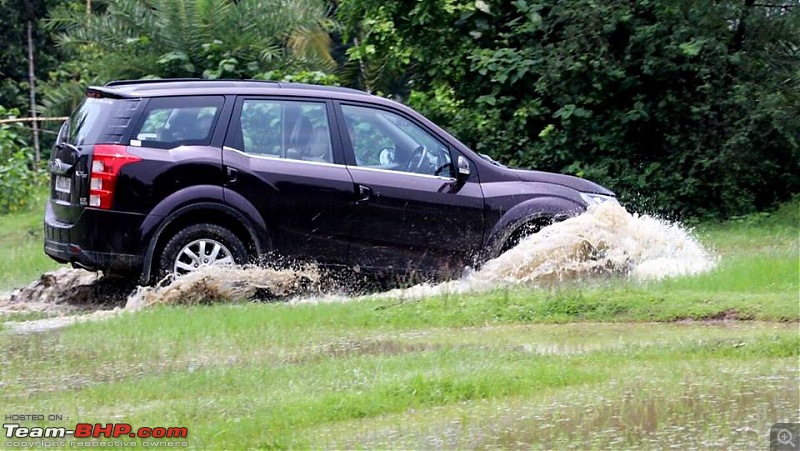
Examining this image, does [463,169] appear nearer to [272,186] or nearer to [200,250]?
[272,186]

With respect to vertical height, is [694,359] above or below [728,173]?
below

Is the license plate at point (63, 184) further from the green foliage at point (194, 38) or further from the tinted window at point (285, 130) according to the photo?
the green foliage at point (194, 38)

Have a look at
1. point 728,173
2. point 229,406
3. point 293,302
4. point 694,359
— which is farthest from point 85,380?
point 728,173

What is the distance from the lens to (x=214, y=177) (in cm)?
1007

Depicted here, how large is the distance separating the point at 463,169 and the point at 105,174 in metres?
3.01

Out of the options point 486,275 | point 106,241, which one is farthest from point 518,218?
point 106,241

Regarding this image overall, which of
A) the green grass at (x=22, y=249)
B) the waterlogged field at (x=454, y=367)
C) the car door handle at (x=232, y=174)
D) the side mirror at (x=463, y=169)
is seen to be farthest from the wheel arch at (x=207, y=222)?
the green grass at (x=22, y=249)

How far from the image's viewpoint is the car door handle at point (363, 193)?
33.9 ft

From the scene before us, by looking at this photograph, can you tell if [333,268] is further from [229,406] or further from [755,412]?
[755,412]

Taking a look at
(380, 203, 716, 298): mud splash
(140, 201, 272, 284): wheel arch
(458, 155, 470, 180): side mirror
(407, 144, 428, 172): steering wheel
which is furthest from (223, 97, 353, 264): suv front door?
(458, 155, 470, 180): side mirror

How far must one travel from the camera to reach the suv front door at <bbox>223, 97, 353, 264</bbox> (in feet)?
33.3

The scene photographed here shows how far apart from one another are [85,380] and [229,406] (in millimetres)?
1279

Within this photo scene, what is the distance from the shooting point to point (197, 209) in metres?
9.97

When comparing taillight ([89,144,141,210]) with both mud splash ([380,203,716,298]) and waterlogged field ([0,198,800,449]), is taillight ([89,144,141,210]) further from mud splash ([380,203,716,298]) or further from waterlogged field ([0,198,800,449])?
mud splash ([380,203,716,298])
